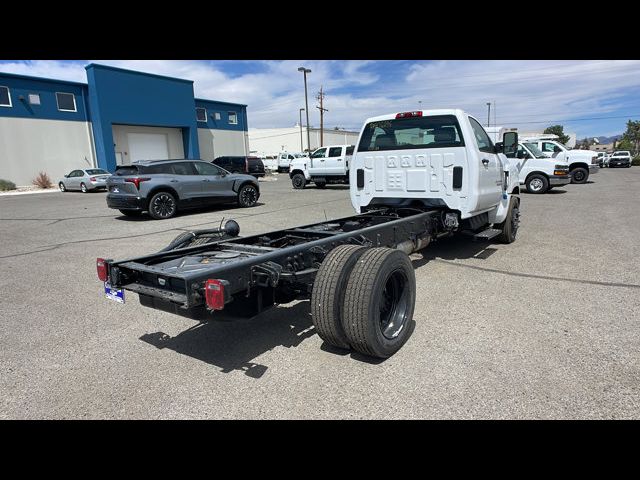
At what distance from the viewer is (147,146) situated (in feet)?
106

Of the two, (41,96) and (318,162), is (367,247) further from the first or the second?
(41,96)

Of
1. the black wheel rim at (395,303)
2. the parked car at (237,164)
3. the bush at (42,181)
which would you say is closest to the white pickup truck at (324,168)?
the parked car at (237,164)

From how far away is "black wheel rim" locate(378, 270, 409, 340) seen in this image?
3605 mm

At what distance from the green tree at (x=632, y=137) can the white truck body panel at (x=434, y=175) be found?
98.9 m

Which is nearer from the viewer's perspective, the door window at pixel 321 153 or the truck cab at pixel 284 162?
the door window at pixel 321 153

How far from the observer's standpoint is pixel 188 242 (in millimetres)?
4633

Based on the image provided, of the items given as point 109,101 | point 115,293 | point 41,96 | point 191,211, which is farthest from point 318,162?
point 41,96

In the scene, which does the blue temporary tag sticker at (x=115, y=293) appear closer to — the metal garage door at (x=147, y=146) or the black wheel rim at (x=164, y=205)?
the black wheel rim at (x=164, y=205)

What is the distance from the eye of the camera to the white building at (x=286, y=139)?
71.2m

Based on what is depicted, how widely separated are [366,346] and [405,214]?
3237mm

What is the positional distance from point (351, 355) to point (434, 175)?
130 inches

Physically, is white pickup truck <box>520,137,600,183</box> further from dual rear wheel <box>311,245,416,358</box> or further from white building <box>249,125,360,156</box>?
white building <box>249,125,360,156</box>
